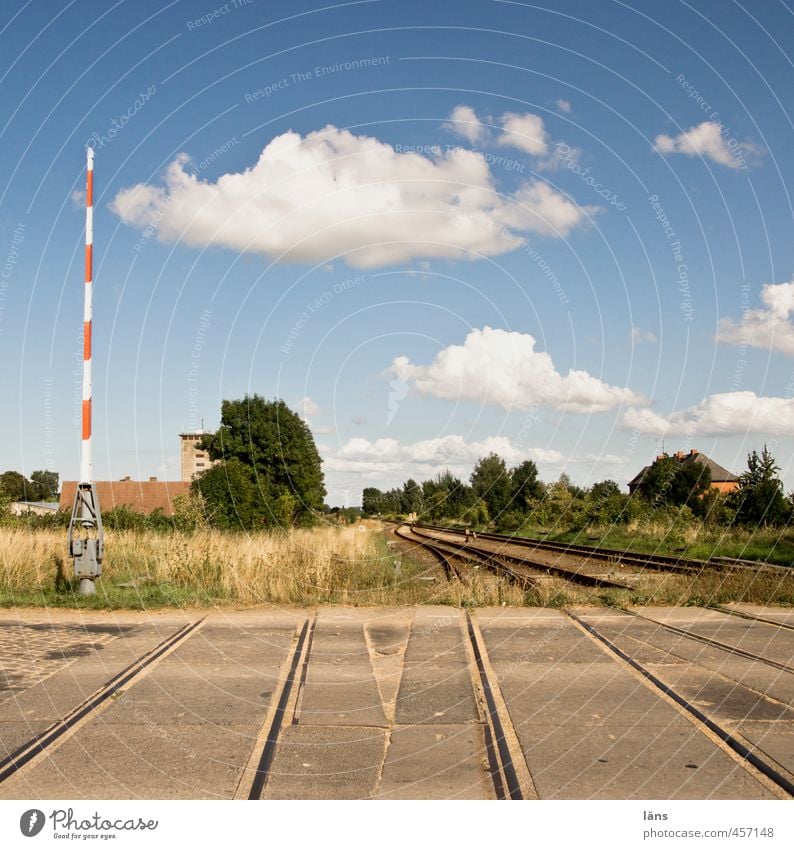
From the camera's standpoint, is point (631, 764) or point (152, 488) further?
point (152, 488)

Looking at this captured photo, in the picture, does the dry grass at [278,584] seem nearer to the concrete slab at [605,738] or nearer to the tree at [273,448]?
the concrete slab at [605,738]

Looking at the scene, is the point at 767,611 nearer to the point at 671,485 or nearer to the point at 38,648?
the point at 38,648

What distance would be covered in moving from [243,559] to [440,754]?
30.6ft

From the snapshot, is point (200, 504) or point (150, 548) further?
point (200, 504)

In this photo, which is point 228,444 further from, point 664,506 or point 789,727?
point 789,727

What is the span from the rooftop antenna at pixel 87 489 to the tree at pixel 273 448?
1233 inches

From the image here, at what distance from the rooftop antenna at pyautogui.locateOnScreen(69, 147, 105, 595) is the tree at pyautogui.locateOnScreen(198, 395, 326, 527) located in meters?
31.3

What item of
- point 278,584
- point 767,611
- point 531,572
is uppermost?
point 278,584

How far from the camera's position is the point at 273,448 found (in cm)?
5241

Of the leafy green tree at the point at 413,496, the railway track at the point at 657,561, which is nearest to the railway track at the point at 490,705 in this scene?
the railway track at the point at 657,561

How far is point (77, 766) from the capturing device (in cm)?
495

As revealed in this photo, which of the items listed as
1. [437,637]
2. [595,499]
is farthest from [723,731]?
[595,499]

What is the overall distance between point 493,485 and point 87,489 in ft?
144

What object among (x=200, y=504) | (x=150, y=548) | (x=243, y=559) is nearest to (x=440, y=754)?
(x=243, y=559)
